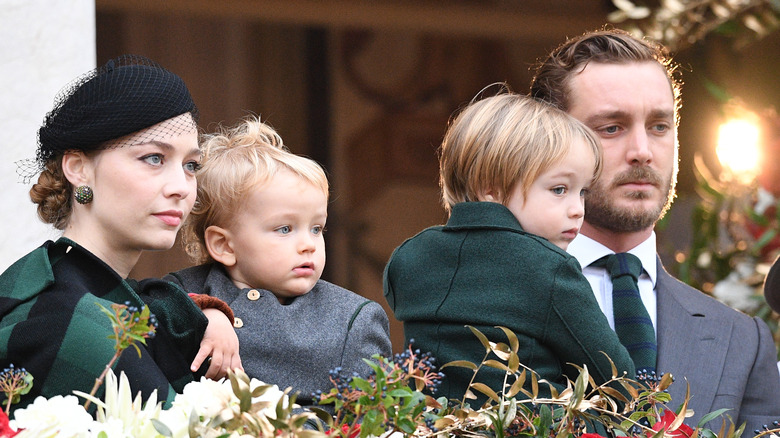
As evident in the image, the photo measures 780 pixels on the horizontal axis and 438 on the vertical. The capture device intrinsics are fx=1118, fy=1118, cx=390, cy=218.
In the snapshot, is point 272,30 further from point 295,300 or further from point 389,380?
point 389,380

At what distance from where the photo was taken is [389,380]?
4.15 feet

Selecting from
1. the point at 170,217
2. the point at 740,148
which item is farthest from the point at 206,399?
the point at 740,148

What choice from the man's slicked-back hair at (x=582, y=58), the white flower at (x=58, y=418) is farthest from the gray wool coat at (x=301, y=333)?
the man's slicked-back hair at (x=582, y=58)

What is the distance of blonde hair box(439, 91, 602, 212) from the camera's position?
2.11 metres

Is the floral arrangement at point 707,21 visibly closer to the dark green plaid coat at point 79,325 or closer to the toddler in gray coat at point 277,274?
the toddler in gray coat at point 277,274

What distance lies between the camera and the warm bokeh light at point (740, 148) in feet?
14.5

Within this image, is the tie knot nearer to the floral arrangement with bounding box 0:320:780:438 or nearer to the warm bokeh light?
the floral arrangement with bounding box 0:320:780:438

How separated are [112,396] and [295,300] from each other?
72cm

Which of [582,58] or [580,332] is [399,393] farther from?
[582,58]

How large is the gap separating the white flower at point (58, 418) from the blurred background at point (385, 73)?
12.2 feet

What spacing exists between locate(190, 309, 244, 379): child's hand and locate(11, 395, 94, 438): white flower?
45cm

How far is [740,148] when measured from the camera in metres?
4.50

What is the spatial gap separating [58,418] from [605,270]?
1657 mm

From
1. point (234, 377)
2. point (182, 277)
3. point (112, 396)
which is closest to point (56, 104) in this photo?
point (182, 277)
